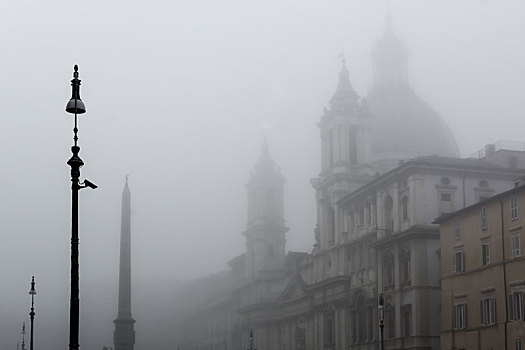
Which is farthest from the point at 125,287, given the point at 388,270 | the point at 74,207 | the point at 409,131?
the point at 74,207

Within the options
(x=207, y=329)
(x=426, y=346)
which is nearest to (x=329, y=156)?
(x=426, y=346)

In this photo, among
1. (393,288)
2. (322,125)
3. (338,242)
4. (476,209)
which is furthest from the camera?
(322,125)

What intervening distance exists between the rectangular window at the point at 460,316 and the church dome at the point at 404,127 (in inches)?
1278

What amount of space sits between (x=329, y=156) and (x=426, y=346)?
88.6 ft

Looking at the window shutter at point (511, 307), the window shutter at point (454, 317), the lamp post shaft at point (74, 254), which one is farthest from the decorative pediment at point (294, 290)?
the lamp post shaft at point (74, 254)

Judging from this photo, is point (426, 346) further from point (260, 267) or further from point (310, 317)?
point (260, 267)

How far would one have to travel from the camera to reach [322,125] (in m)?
90.8

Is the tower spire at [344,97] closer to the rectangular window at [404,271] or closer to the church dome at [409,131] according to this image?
the church dome at [409,131]

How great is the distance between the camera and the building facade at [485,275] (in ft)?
177

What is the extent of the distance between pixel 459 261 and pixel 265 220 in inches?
2252

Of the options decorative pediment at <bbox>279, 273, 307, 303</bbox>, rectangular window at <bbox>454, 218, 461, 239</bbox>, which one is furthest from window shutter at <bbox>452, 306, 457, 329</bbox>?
decorative pediment at <bbox>279, 273, 307, 303</bbox>

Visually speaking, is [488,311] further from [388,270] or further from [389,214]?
[389,214]

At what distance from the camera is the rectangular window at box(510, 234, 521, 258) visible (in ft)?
178

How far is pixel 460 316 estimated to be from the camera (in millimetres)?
59656
